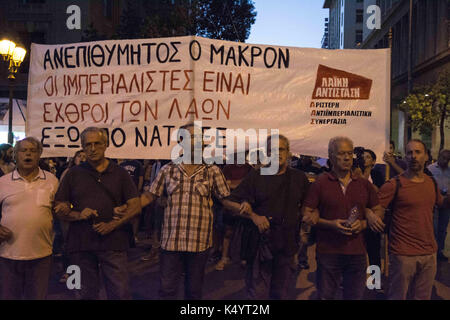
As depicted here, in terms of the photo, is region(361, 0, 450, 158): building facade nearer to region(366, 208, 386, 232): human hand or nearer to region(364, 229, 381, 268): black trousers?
region(364, 229, 381, 268): black trousers

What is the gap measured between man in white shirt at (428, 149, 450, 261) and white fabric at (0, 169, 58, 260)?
228 inches

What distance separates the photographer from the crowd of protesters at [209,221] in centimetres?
383

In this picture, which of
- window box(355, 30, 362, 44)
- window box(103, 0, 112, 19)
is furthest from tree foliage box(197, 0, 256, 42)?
window box(355, 30, 362, 44)

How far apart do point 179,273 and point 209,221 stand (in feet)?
1.68

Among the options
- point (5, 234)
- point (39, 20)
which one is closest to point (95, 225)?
point (5, 234)

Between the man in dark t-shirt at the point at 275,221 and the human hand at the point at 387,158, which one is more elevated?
the human hand at the point at 387,158

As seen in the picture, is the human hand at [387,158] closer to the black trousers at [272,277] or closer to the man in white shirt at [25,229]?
the black trousers at [272,277]

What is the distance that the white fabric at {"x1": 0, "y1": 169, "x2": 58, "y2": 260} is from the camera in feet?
12.5

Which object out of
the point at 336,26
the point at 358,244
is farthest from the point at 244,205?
the point at 336,26

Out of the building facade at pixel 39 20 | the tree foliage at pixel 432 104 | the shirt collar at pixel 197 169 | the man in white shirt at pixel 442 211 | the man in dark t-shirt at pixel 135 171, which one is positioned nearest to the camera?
the shirt collar at pixel 197 169

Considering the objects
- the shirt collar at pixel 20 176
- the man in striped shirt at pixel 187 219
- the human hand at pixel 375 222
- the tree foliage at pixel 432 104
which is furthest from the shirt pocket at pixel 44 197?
the tree foliage at pixel 432 104

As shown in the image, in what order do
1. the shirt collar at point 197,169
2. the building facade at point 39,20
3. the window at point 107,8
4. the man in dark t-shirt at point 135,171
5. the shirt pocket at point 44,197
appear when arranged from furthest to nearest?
1. the window at point 107,8
2. the building facade at point 39,20
3. the man in dark t-shirt at point 135,171
4. the shirt collar at point 197,169
5. the shirt pocket at point 44,197

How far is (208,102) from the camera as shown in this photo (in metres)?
4.88

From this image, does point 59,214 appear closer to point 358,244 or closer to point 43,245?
point 43,245
